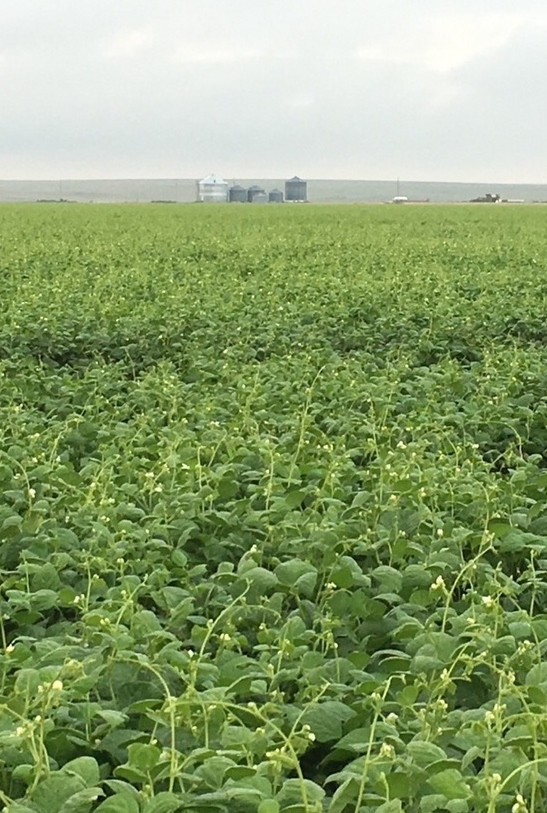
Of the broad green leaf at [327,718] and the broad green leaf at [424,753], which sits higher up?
the broad green leaf at [424,753]

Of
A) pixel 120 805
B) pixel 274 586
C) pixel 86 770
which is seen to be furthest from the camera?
pixel 274 586

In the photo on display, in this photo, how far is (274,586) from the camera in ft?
8.11

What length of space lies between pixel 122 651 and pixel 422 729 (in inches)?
24.2

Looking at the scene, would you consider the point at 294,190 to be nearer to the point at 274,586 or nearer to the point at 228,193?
the point at 228,193

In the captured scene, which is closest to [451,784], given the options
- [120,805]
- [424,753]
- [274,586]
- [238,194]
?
[424,753]

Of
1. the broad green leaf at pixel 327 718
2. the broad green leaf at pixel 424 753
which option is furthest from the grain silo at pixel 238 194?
the broad green leaf at pixel 424 753

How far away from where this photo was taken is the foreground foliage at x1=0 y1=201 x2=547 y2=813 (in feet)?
5.38

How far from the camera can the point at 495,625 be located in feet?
7.02

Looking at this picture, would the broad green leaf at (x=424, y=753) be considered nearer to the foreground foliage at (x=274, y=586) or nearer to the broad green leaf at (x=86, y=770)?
the foreground foliage at (x=274, y=586)

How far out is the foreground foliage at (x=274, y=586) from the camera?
1.64m

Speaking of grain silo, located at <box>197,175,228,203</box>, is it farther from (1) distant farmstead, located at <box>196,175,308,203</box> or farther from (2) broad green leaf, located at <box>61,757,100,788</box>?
(2) broad green leaf, located at <box>61,757,100,788</box>

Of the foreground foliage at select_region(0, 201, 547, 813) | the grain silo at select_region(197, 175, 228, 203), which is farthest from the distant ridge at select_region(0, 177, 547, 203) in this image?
the foreground foliage at select_region(0, 201, 547, 813)

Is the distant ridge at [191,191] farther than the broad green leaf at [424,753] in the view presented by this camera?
Yes

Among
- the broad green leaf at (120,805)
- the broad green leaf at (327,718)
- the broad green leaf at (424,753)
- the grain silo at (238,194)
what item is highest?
the grain silo at (238,194)
